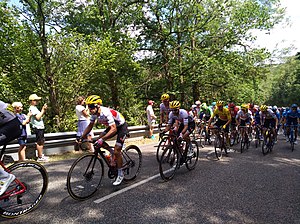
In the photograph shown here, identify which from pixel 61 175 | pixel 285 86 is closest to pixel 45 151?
pixel 61 175

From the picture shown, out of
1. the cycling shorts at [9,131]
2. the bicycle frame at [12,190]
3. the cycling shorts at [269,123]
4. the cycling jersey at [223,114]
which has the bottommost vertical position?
the bicycle frame at [12,190]

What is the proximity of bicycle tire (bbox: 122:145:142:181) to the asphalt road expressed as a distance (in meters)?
0.25

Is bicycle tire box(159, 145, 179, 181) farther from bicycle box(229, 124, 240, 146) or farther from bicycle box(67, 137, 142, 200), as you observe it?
bicycle box(229, 124, 240, 146)

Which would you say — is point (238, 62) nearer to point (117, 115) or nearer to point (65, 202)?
point (117, 115)

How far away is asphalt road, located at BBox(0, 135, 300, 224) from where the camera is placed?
3562 mm

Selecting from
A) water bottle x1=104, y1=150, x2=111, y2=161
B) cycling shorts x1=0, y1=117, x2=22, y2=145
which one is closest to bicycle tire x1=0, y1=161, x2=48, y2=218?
cycling shorts x1=0, y1=117, x2=22, y2=145

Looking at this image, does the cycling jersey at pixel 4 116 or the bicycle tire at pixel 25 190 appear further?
the bicycle tire at pixel 25 190

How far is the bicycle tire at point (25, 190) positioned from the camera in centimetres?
349

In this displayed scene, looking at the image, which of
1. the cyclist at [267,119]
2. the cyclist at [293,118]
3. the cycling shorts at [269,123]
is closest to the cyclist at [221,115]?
the cyclist at [267,119]

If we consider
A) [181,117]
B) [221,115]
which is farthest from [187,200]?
[221,115]

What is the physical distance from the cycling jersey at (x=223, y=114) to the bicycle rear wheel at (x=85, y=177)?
5298mm

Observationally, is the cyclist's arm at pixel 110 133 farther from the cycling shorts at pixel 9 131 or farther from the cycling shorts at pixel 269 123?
the cycling shorts at pixel 269 123

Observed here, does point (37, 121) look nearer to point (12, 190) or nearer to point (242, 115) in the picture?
point (12, 190)

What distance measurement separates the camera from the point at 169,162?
598 centimetres
